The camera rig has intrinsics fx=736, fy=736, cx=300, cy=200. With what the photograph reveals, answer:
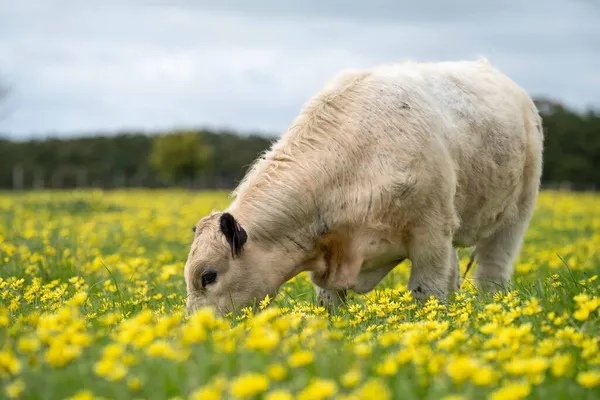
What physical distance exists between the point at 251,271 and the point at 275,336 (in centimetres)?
263

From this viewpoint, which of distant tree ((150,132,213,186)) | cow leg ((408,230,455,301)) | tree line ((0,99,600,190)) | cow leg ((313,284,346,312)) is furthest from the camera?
distant tree ((150,132,213,186))

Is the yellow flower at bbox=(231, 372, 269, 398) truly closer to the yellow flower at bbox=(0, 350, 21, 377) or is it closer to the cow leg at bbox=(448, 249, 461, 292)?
the yellow flower at bbox=(0, 350, 21, 377)

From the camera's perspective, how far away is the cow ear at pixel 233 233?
5012mm

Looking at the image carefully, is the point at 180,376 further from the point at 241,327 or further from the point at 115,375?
the point at 241,327

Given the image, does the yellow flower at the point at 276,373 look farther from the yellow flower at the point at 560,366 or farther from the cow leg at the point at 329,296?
the cow leg at the point at 329,296

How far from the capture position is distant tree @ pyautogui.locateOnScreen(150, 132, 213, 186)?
2377 inches

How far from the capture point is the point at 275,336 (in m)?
2.67

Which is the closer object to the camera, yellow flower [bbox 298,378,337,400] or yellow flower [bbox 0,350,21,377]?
yellow flower [bbox 298,378,337,400]

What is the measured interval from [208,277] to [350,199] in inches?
46.5

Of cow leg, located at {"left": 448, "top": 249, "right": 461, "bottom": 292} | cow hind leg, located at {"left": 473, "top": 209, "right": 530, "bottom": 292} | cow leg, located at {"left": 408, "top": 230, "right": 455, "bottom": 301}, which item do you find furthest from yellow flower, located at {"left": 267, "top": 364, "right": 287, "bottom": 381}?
cow hind leg, located at {"left": 473, "top": 209, "right": 530, "bottom": 292}

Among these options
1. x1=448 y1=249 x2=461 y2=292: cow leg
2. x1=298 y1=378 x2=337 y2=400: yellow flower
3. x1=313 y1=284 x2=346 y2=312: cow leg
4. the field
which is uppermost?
x1=298 y1=378 x2=337 y2=400: yellow flower

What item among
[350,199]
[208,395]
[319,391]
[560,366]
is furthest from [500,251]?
[208,395]

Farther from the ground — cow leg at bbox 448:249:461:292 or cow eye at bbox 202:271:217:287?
cow eye at bbox 202:271:217:287

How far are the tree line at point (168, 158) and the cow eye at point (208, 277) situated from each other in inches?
1711
